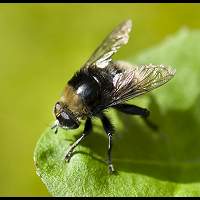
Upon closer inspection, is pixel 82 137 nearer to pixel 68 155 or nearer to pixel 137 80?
pixel 68 155

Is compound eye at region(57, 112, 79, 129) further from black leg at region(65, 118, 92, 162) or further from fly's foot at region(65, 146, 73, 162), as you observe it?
fly's foot at region(65, 146, 73, 162)

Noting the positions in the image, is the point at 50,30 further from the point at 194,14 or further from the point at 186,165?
the point at 186,165

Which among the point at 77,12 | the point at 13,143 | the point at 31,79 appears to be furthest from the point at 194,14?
the point at 13,143

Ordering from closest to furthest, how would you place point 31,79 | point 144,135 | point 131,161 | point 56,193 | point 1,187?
point 56,193, point 131,161, point 144,135, point 1,187, point 31,79

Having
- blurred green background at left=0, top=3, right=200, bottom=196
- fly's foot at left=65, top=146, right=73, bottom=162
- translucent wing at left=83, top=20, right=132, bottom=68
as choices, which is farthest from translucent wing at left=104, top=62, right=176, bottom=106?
blurred green background at left=0, top=3, right=200, bottom=196

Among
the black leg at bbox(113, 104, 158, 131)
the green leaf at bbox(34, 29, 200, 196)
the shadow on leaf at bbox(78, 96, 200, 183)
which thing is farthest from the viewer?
the black leg at bbox(113, 104, 158, 131)

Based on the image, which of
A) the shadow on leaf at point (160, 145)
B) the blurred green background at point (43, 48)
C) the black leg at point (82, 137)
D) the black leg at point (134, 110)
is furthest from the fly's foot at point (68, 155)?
the blurred green background at point (43, 48)

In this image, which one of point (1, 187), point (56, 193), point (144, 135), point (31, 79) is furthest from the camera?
point (31, 79)
